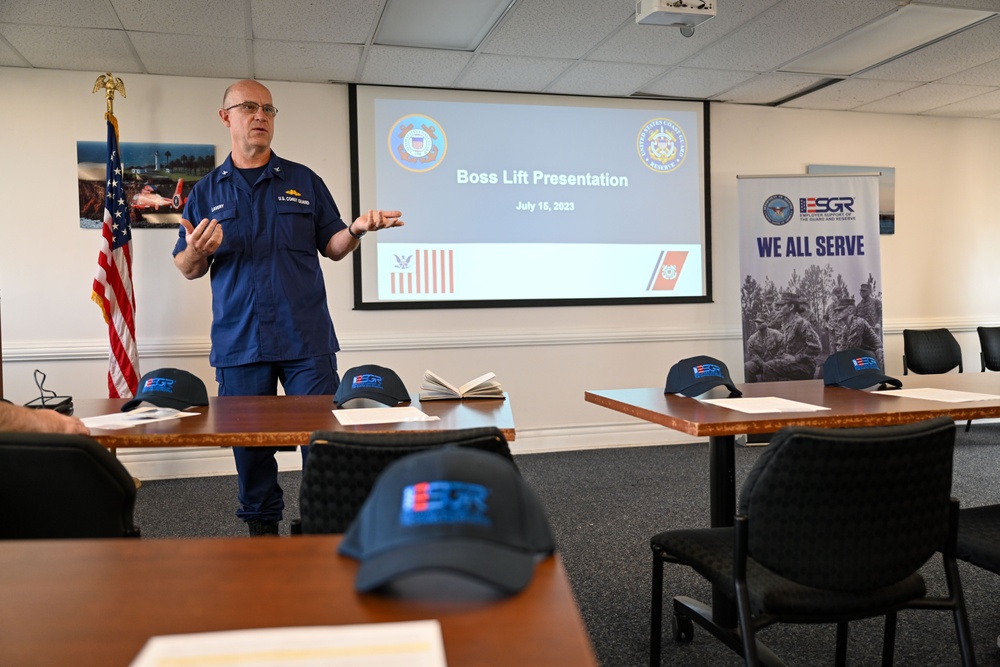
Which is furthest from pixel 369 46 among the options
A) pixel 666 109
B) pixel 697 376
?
pixel 697 376

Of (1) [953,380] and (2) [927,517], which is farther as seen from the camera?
(1) [953,380]

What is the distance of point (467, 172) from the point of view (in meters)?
5.15

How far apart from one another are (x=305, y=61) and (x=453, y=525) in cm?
443

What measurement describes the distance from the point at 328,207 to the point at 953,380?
2.37 metres

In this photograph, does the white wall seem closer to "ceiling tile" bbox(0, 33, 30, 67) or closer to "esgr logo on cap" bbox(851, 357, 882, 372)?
"ceiling tile" bbox(0, 33, 30, 67)

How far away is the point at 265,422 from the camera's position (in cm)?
188

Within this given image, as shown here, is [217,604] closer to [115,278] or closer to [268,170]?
[268,170]

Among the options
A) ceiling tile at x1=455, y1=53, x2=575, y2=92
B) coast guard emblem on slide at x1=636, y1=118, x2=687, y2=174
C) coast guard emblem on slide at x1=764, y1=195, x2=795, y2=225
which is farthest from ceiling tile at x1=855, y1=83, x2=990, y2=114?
ceiling tile at x1=455, y1=53, x2=575, y2=92

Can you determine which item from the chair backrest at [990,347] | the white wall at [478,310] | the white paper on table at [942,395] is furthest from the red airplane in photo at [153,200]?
the chair backrest at [990,347]

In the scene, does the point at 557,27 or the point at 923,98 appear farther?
Answer: the point at 923,98

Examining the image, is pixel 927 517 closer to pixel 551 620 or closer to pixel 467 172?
pixel 551 620

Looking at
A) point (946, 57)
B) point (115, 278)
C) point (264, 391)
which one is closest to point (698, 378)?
point (264, 391)

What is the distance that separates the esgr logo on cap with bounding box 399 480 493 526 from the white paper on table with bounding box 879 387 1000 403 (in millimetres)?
1937

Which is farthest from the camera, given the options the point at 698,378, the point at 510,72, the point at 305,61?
the point at 510,72
